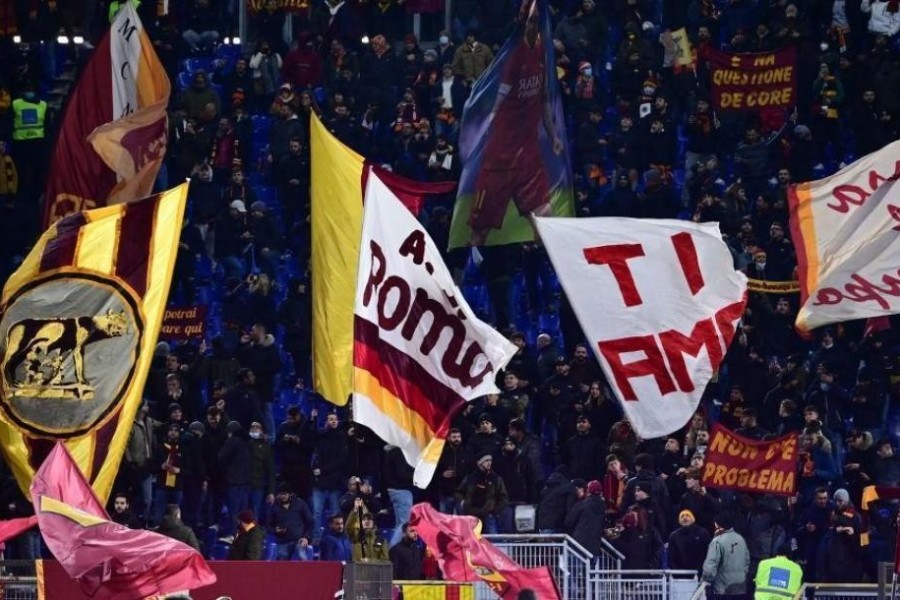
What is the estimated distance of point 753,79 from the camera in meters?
31.8

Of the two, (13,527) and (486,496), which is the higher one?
(13,527)

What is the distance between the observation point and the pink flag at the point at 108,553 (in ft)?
53.4

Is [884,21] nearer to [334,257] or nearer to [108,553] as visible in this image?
[334,257]

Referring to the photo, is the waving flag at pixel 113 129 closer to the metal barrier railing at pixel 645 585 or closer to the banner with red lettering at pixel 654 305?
the metal barrier railing at pixel 645 585

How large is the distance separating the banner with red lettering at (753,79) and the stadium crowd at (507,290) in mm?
299

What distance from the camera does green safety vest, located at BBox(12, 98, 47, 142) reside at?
33.5 meters

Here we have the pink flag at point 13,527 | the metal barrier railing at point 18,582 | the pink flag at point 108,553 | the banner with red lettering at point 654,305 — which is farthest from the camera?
the metal barrier railing at point 18,582

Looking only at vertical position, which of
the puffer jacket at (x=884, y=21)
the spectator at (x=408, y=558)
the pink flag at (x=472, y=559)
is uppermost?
the puffer jacket at (x=884, y=21)

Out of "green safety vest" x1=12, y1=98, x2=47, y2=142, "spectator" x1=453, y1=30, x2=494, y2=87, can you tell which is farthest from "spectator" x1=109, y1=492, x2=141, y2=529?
"spectator" x1=453, y1=30, x2=494, y2=87

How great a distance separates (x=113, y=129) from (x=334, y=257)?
6.34 metres

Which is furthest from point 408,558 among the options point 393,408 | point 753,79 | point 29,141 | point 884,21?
point 884,21

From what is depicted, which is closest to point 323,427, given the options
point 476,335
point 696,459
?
point 696,459

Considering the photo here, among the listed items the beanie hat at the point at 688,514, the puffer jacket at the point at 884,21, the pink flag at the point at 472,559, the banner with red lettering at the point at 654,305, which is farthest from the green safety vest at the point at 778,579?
the puffer jacket at the point at 884,21

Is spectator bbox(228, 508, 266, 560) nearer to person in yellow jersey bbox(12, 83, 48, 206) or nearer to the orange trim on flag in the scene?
the orange trim on flag
